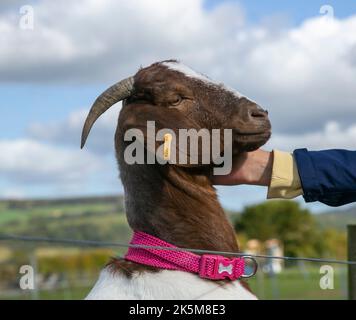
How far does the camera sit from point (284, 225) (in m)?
87.4

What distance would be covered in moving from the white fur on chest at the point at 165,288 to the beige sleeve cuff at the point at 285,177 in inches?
24.6

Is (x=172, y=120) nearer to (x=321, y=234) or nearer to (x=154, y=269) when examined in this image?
(x=154, y=269)

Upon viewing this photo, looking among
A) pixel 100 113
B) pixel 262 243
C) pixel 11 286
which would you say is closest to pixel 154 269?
pixel 100 113

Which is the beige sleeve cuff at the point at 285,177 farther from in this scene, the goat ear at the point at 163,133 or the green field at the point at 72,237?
the green field at the point at 72,237

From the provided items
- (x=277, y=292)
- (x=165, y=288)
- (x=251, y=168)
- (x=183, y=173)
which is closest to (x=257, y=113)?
(x=251, y=168)

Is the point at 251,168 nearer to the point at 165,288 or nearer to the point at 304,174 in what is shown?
the point at 304,174

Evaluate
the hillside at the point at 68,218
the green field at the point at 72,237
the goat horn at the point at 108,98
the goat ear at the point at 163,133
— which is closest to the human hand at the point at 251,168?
the goat ear at the point at 163,133

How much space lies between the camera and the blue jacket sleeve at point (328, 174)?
436cm

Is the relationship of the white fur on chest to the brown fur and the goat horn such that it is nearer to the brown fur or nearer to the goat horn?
the brown fur

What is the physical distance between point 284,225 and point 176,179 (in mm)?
83753

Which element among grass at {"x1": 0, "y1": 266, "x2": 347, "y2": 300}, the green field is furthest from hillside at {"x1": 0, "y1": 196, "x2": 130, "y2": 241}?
grass at {"x1": 0, "y1": 266, "x2": 347, "y2": 300}

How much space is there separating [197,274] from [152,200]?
0.50m

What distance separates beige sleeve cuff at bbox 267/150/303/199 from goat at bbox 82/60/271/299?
0.17 m
